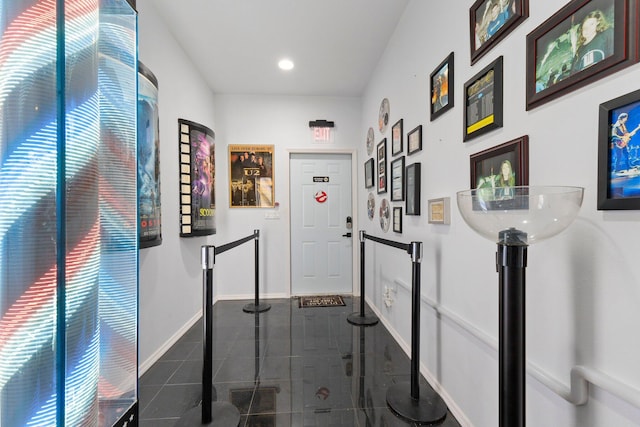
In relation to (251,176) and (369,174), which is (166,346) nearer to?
(251,176)

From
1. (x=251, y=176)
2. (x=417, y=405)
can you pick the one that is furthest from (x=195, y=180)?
(x=417, y=405)

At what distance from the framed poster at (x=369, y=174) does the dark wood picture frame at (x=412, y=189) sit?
1.13 meters

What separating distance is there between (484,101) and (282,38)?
209 centimetres

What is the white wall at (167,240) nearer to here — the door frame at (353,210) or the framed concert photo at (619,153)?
the door frame at (353,210)

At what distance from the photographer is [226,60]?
9.93ft

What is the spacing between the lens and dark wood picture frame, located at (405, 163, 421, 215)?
2.02 meters

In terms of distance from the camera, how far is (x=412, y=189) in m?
2.09

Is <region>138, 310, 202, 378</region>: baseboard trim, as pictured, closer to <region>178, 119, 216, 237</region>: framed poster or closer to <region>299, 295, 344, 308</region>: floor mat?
<region>178, 119, 216, 237</region>: framed poster


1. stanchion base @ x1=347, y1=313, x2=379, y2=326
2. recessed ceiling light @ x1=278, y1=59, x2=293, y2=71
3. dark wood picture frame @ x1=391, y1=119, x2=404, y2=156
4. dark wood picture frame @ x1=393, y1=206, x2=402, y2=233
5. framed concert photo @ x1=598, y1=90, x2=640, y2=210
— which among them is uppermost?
recessed ceiling light @ x1=278, y1=59, x2=293, y2=71

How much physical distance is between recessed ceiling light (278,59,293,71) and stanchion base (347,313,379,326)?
9.69ft

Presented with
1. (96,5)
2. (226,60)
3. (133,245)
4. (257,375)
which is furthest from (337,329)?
(226,60)

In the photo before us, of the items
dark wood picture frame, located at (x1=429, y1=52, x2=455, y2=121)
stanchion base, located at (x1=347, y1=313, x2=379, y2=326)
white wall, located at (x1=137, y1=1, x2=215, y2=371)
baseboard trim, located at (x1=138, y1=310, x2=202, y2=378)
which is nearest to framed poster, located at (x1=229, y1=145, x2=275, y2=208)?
white wall, located at (x1=137, y1=1, x2=215, y2=371)

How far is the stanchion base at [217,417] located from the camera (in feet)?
5.02

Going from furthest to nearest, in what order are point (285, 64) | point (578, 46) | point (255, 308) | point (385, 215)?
point (255, 308) < point (285, 64) < point (385, 215) < point (578, 46)
